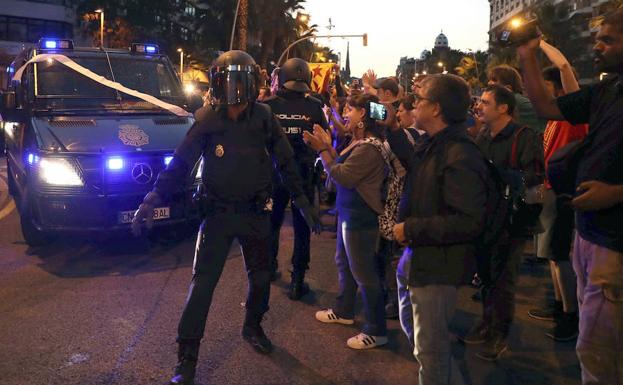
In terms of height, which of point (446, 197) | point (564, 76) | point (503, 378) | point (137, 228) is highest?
point (564, 76)

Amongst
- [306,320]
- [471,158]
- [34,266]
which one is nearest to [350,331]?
[306,320]

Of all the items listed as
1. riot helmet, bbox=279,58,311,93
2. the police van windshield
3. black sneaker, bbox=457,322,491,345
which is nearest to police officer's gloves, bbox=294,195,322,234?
black sneaker, bbox=457,322,491,345

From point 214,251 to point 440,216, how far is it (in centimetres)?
162

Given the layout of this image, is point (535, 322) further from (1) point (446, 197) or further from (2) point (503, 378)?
(1) point (446, 197)

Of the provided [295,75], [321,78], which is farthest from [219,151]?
[321,78]

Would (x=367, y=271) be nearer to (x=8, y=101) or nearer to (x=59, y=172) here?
(x=59, y=172)

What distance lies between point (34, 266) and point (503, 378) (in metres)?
4.72

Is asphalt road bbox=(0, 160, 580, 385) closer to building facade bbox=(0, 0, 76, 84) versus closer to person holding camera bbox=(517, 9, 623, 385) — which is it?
person holding camera bbox=(517, 9, 623, 385)

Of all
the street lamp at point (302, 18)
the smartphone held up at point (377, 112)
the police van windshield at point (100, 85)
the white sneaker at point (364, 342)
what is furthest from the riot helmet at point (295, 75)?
the street lamp at point (302, 18)

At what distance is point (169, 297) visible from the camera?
17.3 ft

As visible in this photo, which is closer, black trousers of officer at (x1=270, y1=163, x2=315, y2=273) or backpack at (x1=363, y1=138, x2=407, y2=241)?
backpack at (x1=363, y1=138, x2=407, y2=241)

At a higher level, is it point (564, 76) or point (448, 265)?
point (564, 76)

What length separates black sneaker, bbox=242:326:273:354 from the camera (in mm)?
4195

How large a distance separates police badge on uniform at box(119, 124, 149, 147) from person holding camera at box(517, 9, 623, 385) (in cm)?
464
